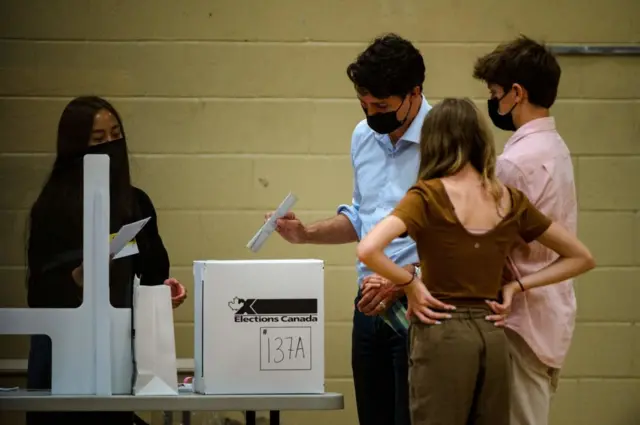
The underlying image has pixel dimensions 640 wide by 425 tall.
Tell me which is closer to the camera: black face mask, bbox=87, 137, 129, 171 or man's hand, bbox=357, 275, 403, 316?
man's hand, bbox=357, 275, 403, 316

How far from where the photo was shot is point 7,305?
3.81 metres

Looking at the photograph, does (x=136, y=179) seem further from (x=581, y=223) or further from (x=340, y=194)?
(x=581, y=223)

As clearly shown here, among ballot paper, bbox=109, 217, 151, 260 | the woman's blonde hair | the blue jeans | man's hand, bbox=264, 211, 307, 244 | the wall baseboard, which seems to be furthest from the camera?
the wall baseboard

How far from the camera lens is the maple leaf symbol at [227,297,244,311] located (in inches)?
89.1

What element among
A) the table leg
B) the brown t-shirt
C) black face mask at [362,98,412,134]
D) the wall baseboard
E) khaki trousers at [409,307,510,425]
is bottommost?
the table leg

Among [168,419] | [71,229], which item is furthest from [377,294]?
[168,419]

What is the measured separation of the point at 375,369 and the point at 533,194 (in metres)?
0.64

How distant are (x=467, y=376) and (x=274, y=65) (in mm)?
2051

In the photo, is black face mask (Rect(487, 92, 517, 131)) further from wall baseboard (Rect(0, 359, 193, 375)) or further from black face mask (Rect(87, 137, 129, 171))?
wall baseboard (Rect(0, 359, 193, 375))

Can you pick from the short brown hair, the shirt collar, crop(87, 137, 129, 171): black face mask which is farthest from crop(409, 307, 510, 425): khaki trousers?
crop(87, 137, 129, 171): black face mask

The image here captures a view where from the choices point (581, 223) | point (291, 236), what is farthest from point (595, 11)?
point (291, 236)

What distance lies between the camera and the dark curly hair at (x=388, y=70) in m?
2.57

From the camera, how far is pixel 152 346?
2.24 meters

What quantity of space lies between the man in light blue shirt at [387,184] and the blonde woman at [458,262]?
0.31 m
